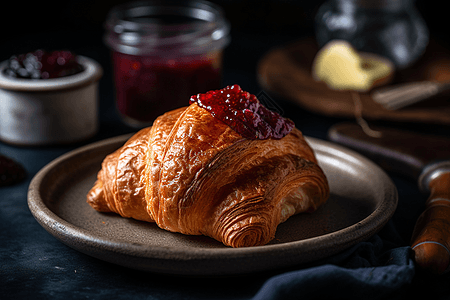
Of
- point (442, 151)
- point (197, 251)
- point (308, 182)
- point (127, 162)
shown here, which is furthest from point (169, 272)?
point (442, 151)

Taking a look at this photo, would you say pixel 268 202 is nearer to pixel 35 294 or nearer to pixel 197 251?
pixel 197 251

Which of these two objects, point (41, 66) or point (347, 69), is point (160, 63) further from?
point (347, 69)

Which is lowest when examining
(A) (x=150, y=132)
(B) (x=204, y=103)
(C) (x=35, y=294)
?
(C) (x=35, y=294)

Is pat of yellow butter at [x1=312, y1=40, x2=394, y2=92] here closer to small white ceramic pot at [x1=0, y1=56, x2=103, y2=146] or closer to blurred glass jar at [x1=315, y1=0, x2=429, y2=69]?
blurred glass jar at [x1=315, y1=0, x2=429, y2=69]

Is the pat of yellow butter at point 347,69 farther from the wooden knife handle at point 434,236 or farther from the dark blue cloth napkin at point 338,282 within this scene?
the dark blue cloth napkin at point 338,282

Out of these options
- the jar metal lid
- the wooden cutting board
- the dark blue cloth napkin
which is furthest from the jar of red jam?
the dark blue cloth napkin

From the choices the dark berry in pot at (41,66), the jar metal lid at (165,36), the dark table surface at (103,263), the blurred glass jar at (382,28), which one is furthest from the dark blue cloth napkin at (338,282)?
the blurred glass jar at (382,28)
